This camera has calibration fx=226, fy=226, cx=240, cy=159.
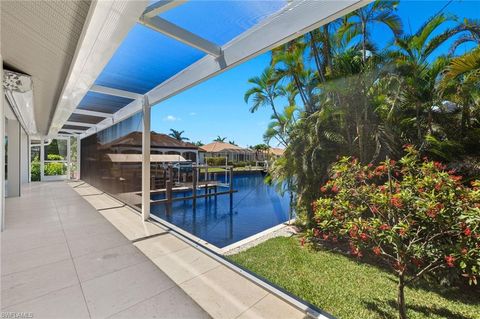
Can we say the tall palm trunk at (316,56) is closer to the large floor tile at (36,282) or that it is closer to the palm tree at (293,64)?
the palm tree at (293,64)

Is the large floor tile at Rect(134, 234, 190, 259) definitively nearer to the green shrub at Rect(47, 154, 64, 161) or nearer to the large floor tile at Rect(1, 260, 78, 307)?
the large floor tile at Rect(1, 260, 78, 307)

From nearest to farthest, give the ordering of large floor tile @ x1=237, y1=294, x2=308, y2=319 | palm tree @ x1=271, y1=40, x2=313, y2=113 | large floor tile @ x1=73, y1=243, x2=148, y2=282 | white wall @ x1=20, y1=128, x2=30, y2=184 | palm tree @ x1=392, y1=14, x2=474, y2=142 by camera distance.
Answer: large floor tile @ x1=237, y1=294, x2=308, y2=319 < large floor tile @ x1=73, y1=243, x2=148, y2=282 < palm tree @ x1=392, y1=14, x2=474, y2=142 < palm tree @ x1=271, y1=40, x2=313, y2=113 < white wall @ x1=20, y1=128, x2=30, y2=184

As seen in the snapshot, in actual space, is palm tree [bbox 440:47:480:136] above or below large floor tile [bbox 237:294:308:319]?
above

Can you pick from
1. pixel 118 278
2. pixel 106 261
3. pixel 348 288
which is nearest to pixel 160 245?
pixel 106 261

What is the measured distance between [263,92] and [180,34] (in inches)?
226

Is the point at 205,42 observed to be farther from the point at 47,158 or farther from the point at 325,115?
the point at 47,158

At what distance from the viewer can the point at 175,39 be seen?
286 cm

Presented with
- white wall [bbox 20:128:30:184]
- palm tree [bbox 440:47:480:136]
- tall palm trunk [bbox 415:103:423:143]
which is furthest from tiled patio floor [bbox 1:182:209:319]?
white wall [bbox 20:128:30:184]

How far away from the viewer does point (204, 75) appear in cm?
360

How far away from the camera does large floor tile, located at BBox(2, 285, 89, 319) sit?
2225mm

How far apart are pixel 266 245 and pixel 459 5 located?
6.17 metres

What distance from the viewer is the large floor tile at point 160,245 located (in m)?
3.72

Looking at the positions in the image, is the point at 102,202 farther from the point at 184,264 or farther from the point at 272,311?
the point at 272,311

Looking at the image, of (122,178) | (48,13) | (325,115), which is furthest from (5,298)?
(325,115)
